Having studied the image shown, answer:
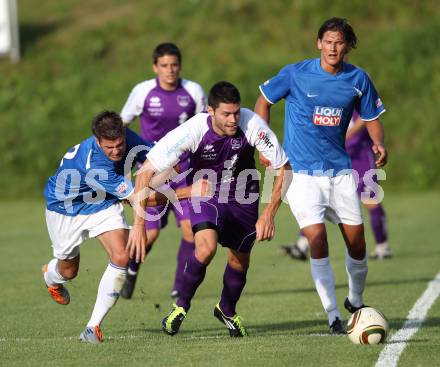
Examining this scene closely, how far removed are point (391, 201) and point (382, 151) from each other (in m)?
12.4

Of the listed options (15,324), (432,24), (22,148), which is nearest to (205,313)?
(15,324)

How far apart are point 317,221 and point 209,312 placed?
5.83 feet

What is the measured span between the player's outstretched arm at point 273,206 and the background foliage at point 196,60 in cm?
1502

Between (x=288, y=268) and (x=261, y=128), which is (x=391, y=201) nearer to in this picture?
(x=288, y=268)

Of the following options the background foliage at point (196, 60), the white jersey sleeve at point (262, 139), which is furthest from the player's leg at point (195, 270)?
the background foliage at point (196, 60)

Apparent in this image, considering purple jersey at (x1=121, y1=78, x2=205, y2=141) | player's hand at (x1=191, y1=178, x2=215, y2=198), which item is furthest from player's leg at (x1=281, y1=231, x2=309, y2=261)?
player's hand at (x1=191, y1=178, x2=215, y2=198)

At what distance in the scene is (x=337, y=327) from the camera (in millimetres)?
8023

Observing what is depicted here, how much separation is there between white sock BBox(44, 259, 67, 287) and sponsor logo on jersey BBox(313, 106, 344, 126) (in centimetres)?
261

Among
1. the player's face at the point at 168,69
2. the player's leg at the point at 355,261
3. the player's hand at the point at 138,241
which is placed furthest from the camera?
the player's face at the point at 168,69

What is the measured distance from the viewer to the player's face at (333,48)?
8.13 metres

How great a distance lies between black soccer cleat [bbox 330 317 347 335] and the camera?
7.99 m

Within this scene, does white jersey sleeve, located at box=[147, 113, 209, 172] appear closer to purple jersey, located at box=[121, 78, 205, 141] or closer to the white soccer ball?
the white soccer ball

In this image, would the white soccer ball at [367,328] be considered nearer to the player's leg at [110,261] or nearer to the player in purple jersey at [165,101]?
the player's leg at [110,261]

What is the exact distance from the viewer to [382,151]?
8.45 m
